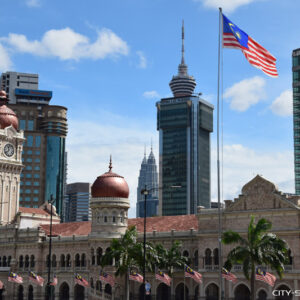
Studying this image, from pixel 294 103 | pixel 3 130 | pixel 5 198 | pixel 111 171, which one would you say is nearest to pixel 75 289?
pixel 111 171

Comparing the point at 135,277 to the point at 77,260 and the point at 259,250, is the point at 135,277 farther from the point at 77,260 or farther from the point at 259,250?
the point at 259,250

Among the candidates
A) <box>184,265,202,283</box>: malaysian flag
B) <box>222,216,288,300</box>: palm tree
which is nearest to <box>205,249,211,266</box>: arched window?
<box>184,265,202,283</box>: malaysian flag

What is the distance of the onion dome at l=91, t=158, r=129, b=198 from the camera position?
83.0 meters

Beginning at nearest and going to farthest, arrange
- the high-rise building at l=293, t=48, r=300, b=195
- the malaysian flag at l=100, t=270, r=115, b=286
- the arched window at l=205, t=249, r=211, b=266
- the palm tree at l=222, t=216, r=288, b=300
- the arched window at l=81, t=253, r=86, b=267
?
the palm tree at l=222, t=216, r=288, b=300 < the arched window at l=205, t=249, r=211, b=266 < the malaysian flag at l=100, t=270, r=115, b=286 < the arched window at l=81, t=253, r=86, b=267 < the high-rise building at l=293, t=48, r=300, b=195

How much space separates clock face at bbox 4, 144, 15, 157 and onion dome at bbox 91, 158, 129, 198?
26.0 metres

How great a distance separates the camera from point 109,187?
83.0 m

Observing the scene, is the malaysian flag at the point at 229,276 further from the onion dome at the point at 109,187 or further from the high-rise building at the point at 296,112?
the high-rise building at the point at 296,112

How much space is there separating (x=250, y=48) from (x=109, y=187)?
39.7 meters

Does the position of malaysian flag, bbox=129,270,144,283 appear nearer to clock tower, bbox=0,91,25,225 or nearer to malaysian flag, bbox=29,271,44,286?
malaysian flag, bbox=29,271,44,286

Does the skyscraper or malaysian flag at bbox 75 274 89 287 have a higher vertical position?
the skyscraper

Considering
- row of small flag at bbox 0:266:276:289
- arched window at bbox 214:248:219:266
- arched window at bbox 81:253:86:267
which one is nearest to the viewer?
row of small flag at bbox 0:266:276:289

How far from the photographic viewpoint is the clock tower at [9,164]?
10344 centimetres

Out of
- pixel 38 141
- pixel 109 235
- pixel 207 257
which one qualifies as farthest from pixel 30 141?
pixel 207 257

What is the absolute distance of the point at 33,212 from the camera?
4094 inches
